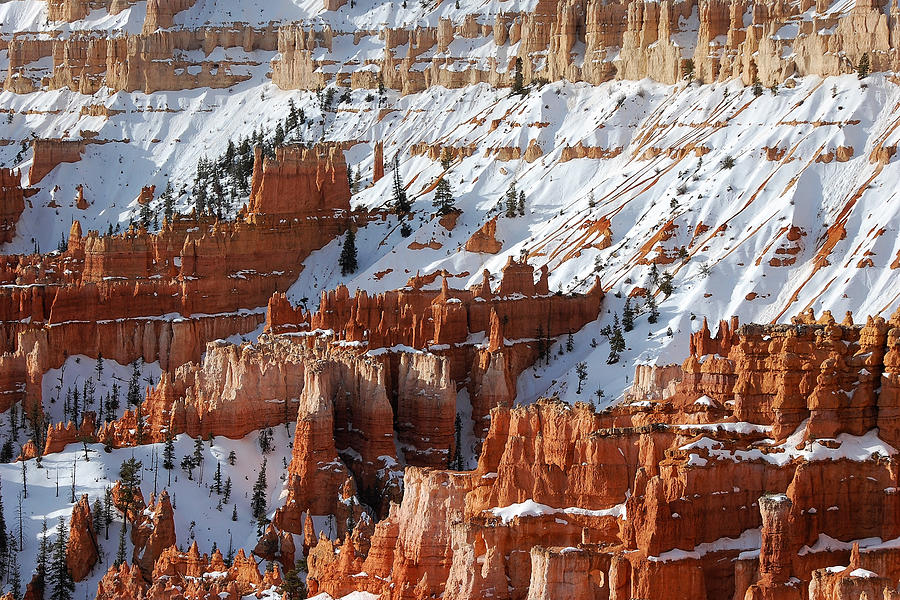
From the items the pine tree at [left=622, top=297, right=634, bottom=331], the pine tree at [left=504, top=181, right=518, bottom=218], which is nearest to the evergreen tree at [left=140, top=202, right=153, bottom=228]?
the pine tree at [left=504, top=181, right=518, bottom=218]

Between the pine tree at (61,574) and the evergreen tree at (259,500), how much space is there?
1024cm

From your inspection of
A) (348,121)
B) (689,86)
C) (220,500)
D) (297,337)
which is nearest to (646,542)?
(220,500)

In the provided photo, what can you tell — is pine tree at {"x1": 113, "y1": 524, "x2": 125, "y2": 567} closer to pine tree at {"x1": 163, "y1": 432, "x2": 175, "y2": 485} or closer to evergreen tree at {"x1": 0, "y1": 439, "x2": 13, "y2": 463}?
pine tree at {"x1": 163, "y1": 432, "x2": 175, "y2": 485}

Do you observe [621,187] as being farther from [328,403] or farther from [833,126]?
[328,403]

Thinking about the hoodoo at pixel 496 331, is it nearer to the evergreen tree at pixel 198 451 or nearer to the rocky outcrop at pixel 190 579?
the rocky outcrop at pixel 190 579

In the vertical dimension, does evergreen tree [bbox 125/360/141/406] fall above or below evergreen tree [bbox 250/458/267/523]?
above

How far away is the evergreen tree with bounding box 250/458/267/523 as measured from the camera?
103 meters

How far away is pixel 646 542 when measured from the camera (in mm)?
68375

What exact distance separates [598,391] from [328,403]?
14.7 m

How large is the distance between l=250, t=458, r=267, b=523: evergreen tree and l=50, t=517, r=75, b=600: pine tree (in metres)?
10.2

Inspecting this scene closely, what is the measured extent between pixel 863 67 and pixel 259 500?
196 feet

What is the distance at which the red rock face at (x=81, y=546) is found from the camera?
95.6 meters

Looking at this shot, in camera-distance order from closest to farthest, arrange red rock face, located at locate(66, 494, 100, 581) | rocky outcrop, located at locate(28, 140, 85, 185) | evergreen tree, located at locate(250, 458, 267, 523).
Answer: red rock face, located at locate(66, 494, 100, 581), evergreen tree, located at locate(250, 458, 267, 523), rocky outcrop, located at locate(28, 140, 85, 185)

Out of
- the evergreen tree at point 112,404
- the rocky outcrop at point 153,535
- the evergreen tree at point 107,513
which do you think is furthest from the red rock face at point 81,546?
the evergreen tree at point 112,404
